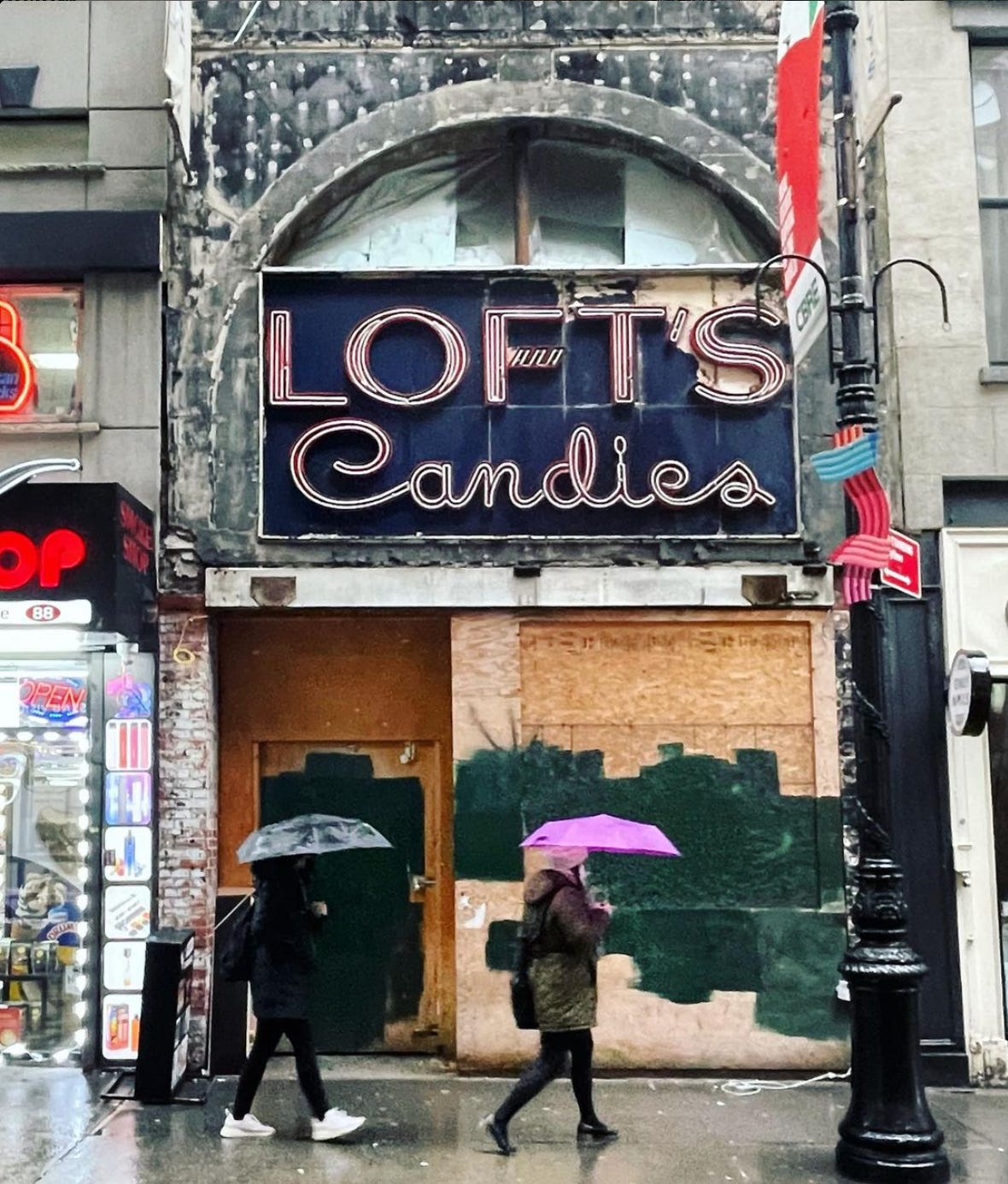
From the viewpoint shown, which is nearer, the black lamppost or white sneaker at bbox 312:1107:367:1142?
the black lamppost

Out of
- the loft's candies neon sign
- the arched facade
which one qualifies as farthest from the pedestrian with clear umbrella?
the loft's candies neon sign

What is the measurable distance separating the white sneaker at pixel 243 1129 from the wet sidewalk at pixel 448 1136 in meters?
0.09

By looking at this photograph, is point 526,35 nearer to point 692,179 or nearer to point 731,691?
point 692,179

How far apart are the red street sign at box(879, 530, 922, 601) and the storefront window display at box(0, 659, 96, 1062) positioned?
569 centimetres

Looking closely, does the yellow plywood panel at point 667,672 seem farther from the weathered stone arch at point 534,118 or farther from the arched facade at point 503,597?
the weathered stone arch at point 534,118

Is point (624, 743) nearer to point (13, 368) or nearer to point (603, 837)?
point (603, 837)

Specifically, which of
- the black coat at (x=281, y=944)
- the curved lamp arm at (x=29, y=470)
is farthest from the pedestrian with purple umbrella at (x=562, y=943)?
the curved lamp arm at (x=29, y=470)

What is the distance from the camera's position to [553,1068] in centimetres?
739

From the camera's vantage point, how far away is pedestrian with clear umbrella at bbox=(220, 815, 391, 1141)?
754 centimetres

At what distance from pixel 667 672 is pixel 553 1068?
3.31m

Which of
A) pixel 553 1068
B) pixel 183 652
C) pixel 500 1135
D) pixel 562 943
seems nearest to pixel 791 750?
pixel 562 943

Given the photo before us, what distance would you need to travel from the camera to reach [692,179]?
34.1 feet

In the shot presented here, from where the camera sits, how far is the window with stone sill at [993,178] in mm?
10008

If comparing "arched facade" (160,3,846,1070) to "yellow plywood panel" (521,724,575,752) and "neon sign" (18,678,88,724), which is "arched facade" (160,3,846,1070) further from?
"neon sign" (18,678,88,724)
